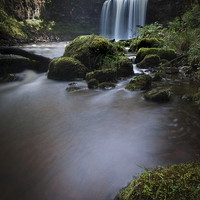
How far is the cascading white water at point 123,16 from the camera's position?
85.0 feet

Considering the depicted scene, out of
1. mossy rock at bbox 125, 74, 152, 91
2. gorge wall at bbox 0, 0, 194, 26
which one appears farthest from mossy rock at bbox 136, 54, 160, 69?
gorge wall at bbox 0, 0, 194, 26

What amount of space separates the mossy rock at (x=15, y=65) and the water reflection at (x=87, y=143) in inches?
135

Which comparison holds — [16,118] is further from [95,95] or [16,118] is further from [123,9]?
[123,9]

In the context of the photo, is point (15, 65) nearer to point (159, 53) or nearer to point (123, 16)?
point (159, 53)

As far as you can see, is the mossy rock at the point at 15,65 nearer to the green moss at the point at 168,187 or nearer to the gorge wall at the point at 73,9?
the green moss at the point at 168,187

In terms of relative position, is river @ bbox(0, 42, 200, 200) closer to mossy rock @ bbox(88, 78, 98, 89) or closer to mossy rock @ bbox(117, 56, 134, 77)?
mossy rock @ bbox(88, 78, 98, 89)

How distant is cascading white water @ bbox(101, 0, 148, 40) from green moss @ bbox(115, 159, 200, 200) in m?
22.9

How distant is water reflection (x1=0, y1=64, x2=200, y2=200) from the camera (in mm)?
1793

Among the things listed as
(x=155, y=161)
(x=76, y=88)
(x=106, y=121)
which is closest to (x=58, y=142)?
(x=106, y=121)

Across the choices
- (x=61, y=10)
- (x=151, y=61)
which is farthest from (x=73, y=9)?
(x=151, y=61)

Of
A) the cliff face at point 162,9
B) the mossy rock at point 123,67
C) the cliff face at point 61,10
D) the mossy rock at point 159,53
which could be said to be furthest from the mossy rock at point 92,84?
the cliff face at point 61,10

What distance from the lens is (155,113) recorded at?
3.52 m

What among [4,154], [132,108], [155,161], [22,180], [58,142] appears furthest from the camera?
[132,108]

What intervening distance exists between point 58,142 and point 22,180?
830 millimetres
